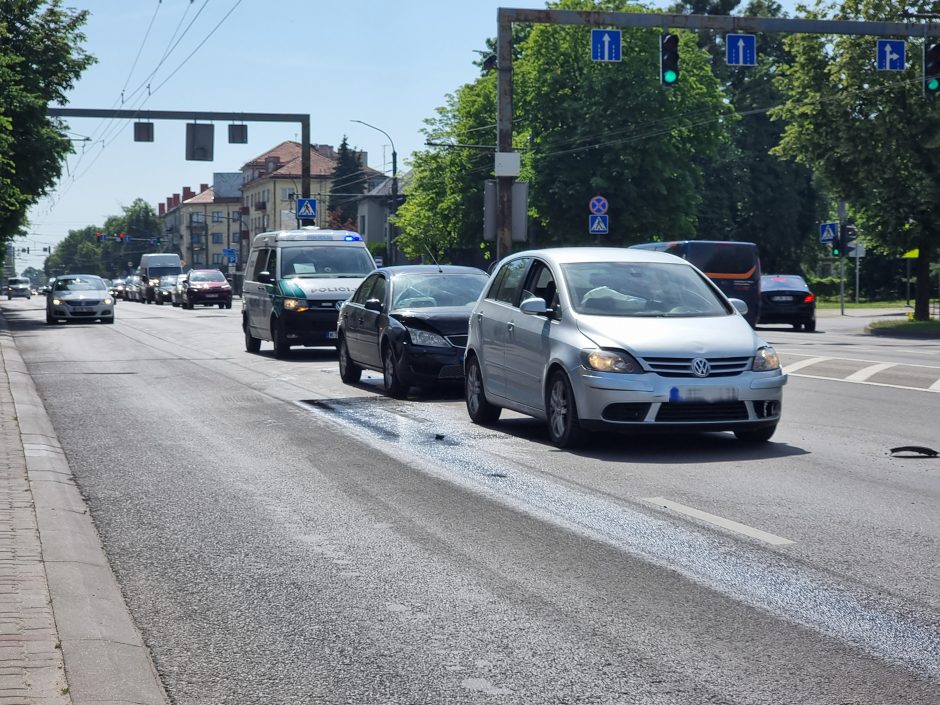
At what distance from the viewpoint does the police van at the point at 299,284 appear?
22.5 m

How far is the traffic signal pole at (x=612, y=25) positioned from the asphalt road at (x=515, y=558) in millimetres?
12368

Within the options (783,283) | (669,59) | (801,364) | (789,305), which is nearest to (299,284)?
(669,59)

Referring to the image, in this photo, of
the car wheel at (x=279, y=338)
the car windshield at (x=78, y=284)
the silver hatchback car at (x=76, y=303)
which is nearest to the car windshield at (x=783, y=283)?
the car wheel at (x=279, y=338)

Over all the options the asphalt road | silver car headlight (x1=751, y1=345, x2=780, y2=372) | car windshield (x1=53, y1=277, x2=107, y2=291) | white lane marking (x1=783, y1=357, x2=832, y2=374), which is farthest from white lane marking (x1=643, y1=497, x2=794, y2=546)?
car windshield (x1=53, y1=277, x2=107, y2=291)

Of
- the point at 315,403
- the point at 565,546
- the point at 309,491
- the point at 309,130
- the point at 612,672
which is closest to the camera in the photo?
the point at 612,672

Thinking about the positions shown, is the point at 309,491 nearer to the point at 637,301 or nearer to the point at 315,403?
the point at 637,301

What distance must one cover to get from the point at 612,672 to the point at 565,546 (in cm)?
221

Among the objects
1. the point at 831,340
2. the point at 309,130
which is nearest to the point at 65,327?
the point at 309,130

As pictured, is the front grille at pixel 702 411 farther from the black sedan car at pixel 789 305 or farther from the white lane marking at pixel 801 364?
the black sedan car at pixel 789 305

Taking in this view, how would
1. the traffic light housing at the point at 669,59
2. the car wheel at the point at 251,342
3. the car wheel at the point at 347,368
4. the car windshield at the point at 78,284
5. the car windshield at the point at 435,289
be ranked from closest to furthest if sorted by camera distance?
1. the car windshield at the point at 435,289
2. the car wheel at the point at 347,368
3. the traffic light housing at the point at 669,59
4. the car wheel at the point at 251,342
5. the car windshield at the point at 78,284

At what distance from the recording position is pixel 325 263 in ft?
77.7

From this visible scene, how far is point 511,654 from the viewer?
4.88m

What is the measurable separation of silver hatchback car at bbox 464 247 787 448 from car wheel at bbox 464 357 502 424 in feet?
0.35

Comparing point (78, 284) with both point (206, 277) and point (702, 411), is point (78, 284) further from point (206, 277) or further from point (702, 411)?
point (702, 411)
